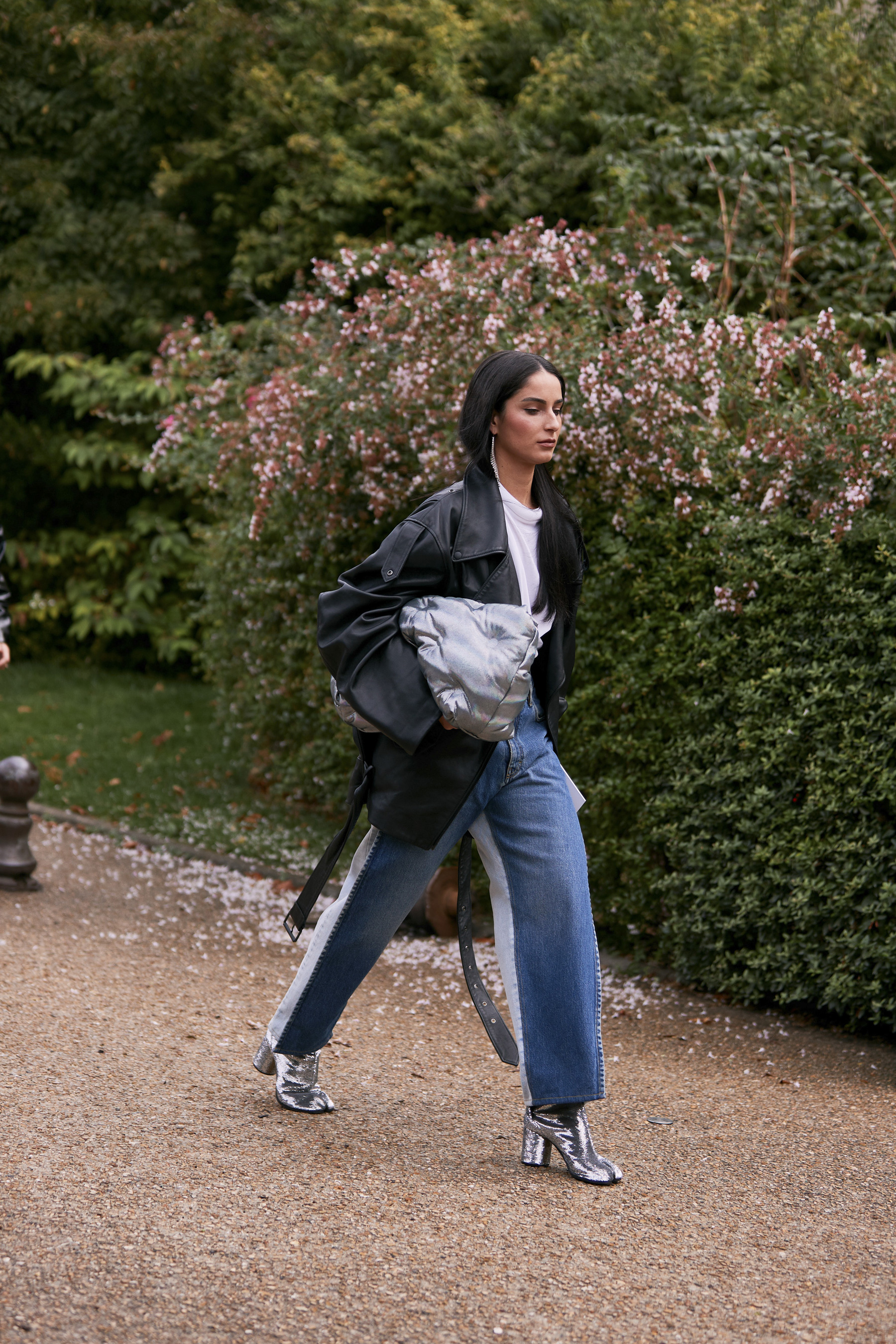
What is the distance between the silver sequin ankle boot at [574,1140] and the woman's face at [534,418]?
1.52 m

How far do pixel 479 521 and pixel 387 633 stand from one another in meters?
0.35

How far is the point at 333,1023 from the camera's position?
321cm

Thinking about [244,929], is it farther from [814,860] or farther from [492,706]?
[492,706]

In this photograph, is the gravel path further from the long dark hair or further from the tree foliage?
the tree foliage

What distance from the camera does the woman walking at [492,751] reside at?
291 cm

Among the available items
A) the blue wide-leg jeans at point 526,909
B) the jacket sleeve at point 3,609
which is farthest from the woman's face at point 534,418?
the jacket sleeve at point 3,609

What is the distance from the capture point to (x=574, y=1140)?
303 centimetres

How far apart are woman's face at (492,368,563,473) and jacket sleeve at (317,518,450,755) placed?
319mm

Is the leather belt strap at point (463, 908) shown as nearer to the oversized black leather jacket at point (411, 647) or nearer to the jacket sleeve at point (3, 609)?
the oversized black leather jacket at point (411, 647)

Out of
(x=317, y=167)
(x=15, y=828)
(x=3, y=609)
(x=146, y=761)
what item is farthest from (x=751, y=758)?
(x=317, y=167)

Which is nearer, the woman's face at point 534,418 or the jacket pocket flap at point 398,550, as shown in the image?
the jacket pocket flap at point 398,550

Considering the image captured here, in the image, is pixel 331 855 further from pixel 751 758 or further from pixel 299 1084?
pixel 751 758

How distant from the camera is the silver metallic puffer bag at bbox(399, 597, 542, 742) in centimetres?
281

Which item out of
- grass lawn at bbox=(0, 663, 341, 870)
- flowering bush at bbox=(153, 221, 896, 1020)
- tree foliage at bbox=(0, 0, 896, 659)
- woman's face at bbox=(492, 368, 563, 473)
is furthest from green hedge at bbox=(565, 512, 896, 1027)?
tree foliage at bbox=(0, 0, 896, 659)
